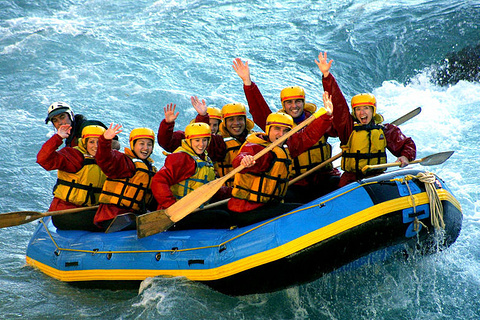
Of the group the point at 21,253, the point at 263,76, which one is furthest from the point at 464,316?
the point at 263,76

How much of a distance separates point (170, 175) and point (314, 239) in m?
1.31

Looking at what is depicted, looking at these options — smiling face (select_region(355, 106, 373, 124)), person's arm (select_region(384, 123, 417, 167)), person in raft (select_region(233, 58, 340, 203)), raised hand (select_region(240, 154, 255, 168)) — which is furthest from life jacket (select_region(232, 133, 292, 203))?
person's arm (select_region(384, 123, 417, 167))

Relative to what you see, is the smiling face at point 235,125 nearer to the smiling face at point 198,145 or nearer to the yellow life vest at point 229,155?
the yellow life vest at point 229,155

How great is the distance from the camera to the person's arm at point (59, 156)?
473cm

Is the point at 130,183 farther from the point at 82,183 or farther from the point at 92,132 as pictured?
the point at 92,132

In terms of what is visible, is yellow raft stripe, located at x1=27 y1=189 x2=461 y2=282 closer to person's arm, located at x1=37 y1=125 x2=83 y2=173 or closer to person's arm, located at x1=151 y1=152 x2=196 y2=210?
person's arm, located at x1=151 y1=152 x2=196 y2=210

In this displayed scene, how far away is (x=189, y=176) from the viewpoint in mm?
4738

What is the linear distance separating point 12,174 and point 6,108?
89.8 inches

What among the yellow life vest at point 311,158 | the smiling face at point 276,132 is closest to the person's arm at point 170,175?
the smiling face at point 276,132

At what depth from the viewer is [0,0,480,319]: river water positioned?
468 cm

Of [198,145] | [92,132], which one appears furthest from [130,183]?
[198,145]

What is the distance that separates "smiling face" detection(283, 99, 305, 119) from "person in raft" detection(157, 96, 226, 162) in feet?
2.56

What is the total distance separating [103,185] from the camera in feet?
16.8

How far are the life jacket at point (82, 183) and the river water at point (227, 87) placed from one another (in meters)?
0.84
